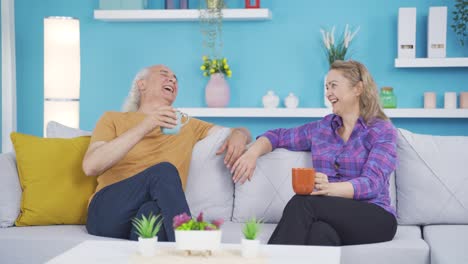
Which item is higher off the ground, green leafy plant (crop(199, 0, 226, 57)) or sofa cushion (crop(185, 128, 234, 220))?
green leafy plant (crop(199, 0, 226, 57))

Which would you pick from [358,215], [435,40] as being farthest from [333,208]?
[435,40]

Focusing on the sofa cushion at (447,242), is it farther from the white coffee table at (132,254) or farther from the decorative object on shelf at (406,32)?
the decorative object on shelf at (406,32)

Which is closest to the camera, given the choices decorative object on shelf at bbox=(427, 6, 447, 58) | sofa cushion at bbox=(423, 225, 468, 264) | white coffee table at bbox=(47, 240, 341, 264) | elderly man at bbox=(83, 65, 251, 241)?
white coffee table at bbox=(47, 240, 341, 264)

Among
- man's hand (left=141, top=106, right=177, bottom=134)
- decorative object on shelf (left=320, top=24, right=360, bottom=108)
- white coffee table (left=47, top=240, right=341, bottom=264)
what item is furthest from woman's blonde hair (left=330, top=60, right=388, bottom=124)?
decorative object on shelf (left=320, top=24, right=360, bottom=108)

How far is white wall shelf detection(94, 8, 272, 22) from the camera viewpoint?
510 centimetres

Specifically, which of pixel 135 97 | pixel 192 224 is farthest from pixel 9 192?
pixel 192 224

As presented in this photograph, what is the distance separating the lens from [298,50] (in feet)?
17.2

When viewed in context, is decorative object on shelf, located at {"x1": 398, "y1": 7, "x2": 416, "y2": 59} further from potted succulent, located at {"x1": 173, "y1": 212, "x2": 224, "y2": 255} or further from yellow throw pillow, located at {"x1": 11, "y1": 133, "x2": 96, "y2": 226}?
potted succulent, located at {"x1": 173, "y1": 212, "x2": 224, "y2": 255}

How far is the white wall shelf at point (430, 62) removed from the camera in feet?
16.0

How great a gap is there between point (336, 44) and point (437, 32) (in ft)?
2.24

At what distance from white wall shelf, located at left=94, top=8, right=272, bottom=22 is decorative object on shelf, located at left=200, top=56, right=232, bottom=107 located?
306 mm

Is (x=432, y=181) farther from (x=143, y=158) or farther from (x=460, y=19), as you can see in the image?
(x=460, y=19)

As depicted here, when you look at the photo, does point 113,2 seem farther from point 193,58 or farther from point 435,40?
point 435,40

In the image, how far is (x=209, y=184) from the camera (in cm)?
330
